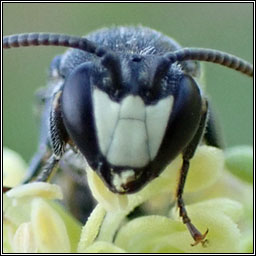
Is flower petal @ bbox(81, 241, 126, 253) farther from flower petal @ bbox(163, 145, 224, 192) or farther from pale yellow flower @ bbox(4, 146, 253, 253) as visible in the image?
flower petal @ bbox(163, 145, 224, 192)

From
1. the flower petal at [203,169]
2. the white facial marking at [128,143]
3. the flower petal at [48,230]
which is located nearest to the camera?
Result: the white facial marking at [128,143]

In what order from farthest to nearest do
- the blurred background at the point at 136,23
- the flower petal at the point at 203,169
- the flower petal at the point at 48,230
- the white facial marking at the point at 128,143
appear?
the blurred background at the point at 136,23 < the flower petal at the point at 203,169 < the flower petal at the point at 48,230 < the white facial marking at the point at 128,143

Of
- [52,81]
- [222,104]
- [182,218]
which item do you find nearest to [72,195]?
[52,81]

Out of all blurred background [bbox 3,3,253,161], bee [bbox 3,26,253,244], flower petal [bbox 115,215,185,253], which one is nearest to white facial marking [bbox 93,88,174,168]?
bee [bbox 3,26,253,244]

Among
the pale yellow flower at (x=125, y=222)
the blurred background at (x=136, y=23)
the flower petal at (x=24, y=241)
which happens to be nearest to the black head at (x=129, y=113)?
the pale yellow flower at (x=125, y=222)

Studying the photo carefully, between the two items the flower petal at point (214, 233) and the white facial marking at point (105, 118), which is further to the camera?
the flower petal at point (214, 233)

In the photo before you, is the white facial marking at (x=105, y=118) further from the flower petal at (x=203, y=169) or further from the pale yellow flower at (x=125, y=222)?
the flower petal at (x=203, y=169)

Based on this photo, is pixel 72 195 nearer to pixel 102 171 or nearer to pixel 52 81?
pixel 52 81
